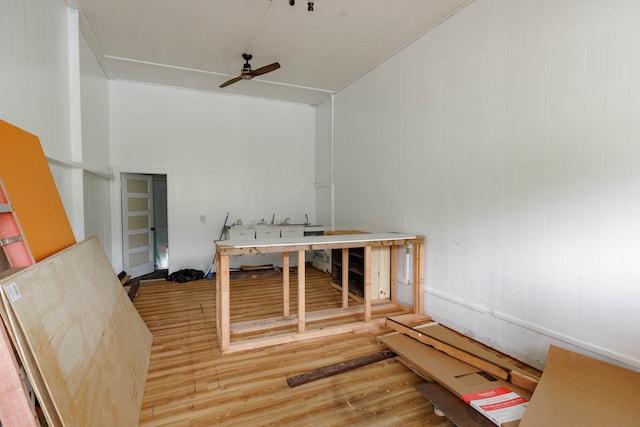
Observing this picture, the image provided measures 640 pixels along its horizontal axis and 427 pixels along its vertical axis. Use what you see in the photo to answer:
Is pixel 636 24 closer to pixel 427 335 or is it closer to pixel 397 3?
pixel 397 3

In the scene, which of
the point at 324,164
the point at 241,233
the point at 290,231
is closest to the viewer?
the point at 241,233

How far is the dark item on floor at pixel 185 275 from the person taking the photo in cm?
541

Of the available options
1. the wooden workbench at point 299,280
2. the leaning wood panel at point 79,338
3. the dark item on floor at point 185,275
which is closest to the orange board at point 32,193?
the leaning wood panel at point 79,338

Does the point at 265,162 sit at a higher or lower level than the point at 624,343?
higher

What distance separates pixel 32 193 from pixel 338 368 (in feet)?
8.35

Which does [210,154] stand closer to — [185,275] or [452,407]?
[185,275]

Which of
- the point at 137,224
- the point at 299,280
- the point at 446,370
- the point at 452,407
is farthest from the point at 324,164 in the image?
the point at 452,407

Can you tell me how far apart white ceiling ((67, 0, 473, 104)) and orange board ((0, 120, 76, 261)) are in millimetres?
2184

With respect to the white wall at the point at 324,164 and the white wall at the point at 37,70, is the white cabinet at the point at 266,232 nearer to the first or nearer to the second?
the white wall at the point at 324,164

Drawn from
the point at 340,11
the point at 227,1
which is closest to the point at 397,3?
the point at 340,11

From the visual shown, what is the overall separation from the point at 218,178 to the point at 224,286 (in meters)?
3.74

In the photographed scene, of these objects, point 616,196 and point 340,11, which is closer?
point 616,196

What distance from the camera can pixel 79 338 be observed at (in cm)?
169

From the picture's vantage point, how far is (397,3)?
321 cm
